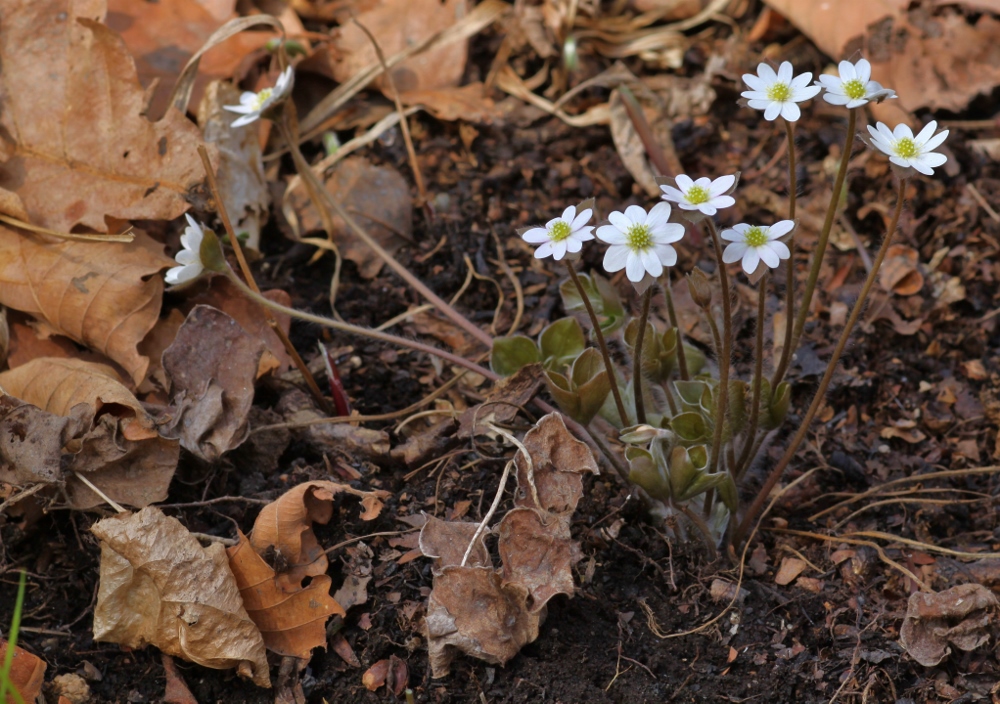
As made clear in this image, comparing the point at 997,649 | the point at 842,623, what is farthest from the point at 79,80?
the point at 997,649

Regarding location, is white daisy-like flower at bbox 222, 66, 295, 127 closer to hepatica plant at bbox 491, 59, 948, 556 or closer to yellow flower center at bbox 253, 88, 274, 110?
yellow flower center at bbox 253, 88, 274, 110

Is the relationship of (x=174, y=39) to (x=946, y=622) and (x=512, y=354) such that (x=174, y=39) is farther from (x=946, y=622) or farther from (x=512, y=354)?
(x=946, y=622)

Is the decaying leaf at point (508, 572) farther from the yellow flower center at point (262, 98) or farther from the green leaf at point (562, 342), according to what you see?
the yellow flower center at point (262, 98)

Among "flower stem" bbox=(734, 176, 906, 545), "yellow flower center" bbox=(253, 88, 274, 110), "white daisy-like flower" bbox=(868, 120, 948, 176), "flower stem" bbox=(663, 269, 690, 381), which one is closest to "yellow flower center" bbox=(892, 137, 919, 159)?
"white daisy-like flower" bbox=(868, 120, 948, 176)

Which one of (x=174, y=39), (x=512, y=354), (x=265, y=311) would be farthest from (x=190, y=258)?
(x=174, y=39)

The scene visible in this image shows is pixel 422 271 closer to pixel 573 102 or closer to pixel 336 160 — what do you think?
pixel 336 160
